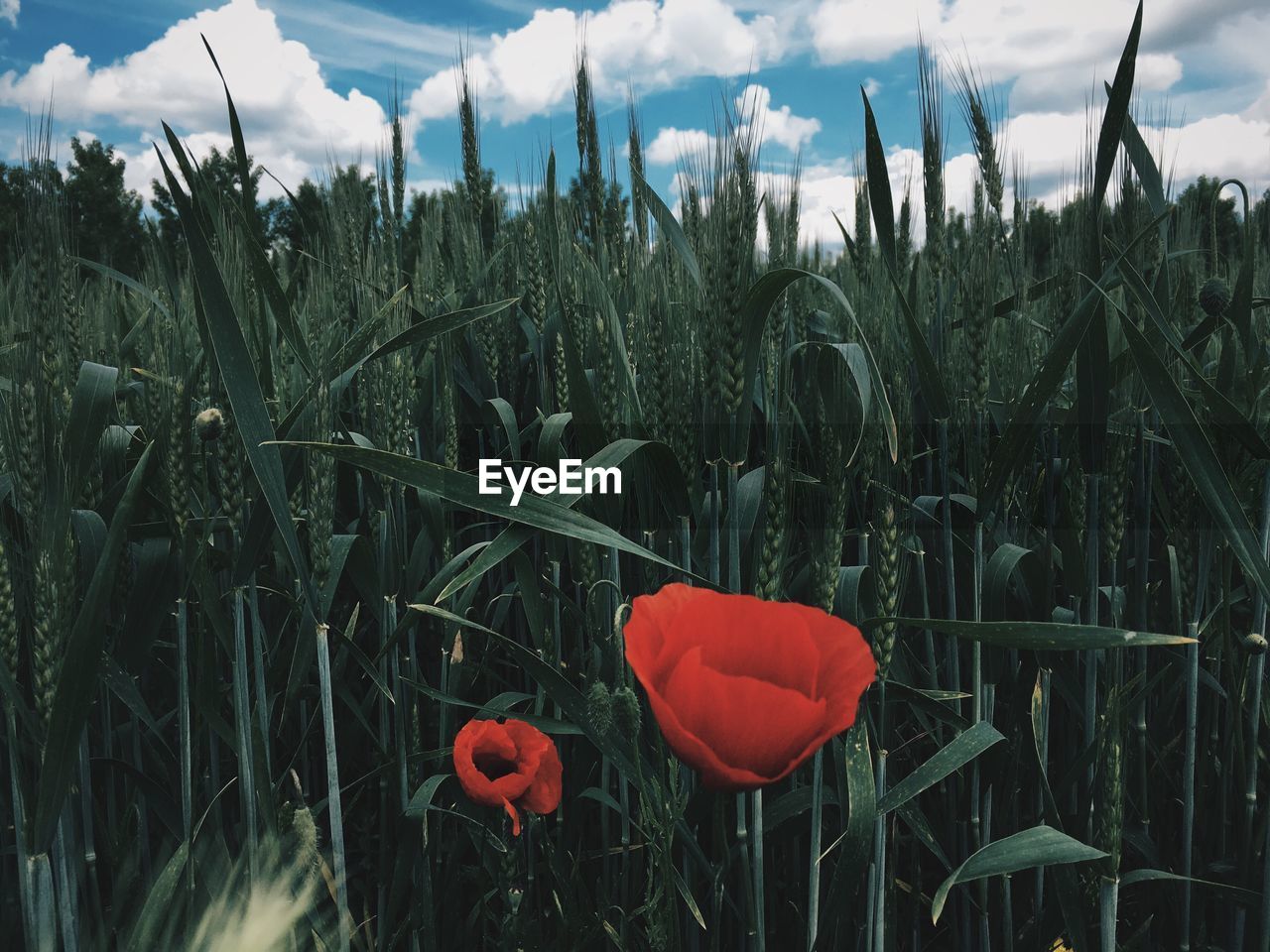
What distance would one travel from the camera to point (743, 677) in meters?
0.57

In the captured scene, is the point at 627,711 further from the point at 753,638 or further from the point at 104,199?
the point at 104,199

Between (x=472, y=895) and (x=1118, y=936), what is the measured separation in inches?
42.6

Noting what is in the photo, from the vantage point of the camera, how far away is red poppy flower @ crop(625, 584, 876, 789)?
1.82ft

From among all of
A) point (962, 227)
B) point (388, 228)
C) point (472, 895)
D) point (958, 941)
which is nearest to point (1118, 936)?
point (958, 941)

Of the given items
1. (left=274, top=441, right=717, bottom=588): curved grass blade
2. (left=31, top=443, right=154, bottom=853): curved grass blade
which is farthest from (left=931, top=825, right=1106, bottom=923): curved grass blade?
(left=31, top=443, right=154, bottom=853): curved grass blade

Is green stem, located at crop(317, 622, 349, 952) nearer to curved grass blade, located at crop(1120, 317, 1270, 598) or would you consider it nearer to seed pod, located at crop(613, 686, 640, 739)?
seed pod, located at crop(613, 686, 640, 739)

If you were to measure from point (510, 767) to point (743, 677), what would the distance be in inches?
18.8

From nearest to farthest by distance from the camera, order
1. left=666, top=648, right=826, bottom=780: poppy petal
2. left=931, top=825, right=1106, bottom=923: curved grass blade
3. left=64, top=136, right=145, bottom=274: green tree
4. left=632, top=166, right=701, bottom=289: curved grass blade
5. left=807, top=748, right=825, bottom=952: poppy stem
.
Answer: left=666, top=648, right=826, bottom=780: poppy petal < left=931, top=825, right=1106, bottom=923: curved grass blade < left=807, top=748, right=825, bottom=952: poppy stem < left=632, top=166, right=701, bottom=289: curved grass blade < left=64, top=136, right=145, bottom=274: green tree

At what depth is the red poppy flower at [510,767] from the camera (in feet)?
2.81

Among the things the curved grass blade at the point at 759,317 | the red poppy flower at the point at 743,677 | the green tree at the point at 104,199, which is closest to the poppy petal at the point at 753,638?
the red poppy flower at the point at 743,677

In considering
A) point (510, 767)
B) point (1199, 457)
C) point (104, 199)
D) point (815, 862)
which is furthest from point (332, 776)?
point (104, 199)

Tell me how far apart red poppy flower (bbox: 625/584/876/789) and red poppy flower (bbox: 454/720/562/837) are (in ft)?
1.10

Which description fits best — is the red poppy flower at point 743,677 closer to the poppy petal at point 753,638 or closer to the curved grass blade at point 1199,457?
the poppy petal at point 753,638

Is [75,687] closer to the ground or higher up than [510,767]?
higher up
